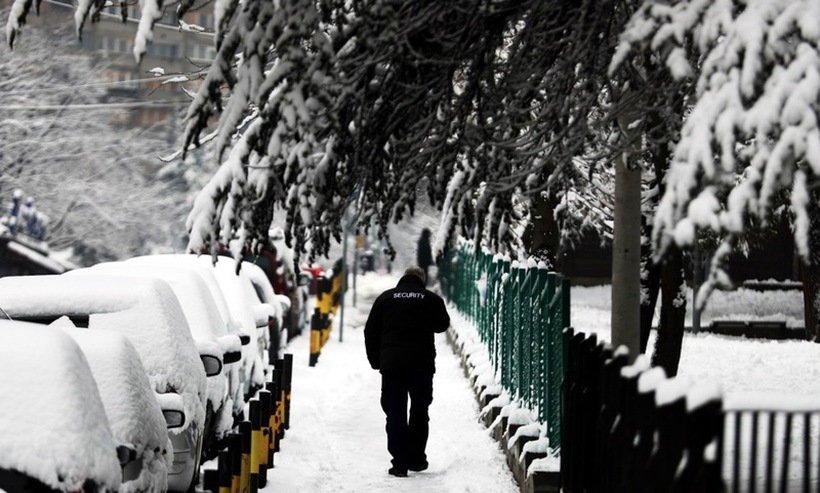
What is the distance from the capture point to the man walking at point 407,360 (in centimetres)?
1161

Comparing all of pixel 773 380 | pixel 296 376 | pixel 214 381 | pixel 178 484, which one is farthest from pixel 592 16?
pixel 296 376

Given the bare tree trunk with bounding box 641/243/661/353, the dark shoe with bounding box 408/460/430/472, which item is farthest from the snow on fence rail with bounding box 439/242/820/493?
the bare tree trunk with bounding box 641/243/661/353

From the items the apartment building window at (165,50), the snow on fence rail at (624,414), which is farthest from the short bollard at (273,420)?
the apartment building window at (165,50)

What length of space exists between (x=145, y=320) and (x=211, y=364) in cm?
A: 116

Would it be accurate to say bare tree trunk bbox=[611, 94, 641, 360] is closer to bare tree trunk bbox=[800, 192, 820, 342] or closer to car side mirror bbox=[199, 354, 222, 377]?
car side mirror bbox=[199, 354, 222, 377]

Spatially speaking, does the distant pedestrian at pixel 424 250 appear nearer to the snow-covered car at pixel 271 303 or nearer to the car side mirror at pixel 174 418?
the snow-covered car at pixel 271 303

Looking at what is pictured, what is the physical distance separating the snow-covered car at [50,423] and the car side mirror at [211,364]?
403 cm

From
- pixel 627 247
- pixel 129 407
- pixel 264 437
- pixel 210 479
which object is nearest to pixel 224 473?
pixel 210 479

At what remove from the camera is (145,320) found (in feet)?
28.9

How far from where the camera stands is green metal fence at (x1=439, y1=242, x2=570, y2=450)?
10.0 meters

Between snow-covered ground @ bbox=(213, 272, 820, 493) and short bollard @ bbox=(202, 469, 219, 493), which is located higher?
short bollard @ bbox=(202, 469, 219, 493)

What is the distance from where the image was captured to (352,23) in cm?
675

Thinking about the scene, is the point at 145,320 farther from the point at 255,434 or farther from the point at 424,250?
the point at 424,250

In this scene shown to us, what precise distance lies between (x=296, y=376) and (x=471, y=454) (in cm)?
687
